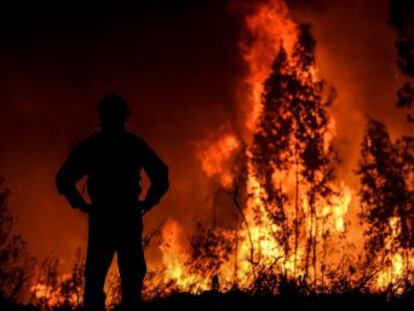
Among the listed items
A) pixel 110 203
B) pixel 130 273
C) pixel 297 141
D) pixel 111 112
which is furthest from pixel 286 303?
pixel 297 141

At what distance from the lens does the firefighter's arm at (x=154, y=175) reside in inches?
224

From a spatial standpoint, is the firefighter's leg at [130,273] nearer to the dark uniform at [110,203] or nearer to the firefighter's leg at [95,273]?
the dark uniform at [110,203]

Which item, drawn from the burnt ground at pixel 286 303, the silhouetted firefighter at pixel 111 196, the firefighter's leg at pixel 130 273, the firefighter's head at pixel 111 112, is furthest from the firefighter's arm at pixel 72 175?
the burnt ground at pixel 286 303

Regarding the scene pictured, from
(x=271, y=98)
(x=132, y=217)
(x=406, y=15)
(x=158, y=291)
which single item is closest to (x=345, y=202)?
(x=271, y=98)

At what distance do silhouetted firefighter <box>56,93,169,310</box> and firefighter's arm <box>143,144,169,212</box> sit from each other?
0.5 inches

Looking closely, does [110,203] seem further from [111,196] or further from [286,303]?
[286,303]

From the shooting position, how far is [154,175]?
5727mm

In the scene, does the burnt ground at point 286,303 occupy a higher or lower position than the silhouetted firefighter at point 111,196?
lower

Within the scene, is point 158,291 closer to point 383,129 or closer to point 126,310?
point 126,310

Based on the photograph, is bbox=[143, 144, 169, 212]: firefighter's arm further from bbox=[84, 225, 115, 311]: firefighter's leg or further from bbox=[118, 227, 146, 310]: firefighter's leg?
bbox=[84, 225, 115, 311]: firefighter's leg

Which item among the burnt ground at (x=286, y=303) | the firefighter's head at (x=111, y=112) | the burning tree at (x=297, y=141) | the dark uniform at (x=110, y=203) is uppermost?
the burning tree at (x=297, y=141)

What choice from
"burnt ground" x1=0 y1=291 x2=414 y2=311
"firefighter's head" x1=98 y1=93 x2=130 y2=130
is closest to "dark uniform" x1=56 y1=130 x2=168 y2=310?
"firefighter's head" x1=98 y1=93 x2=130 y2=130

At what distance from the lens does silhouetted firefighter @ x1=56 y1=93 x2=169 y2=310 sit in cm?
538

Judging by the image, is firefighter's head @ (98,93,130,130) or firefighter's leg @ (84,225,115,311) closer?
firefighter's leg @ (84,225,115,311)
